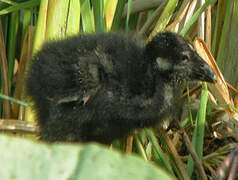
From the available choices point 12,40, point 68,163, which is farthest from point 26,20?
point 68,163

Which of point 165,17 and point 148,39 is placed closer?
point 148,39

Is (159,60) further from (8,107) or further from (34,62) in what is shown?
(8,107)

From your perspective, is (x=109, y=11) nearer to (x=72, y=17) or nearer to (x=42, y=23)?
(x=72, y=17)

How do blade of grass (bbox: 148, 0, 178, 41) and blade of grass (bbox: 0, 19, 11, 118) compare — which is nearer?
blade of grass (bbox: 148, 0, 178, 41)

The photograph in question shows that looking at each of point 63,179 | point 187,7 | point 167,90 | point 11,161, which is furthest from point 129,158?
point 187,7

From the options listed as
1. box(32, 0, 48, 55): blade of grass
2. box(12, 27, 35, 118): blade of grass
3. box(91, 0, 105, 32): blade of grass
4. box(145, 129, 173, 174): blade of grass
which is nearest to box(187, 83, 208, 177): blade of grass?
box(145, 129, 173, 174): blade of grass

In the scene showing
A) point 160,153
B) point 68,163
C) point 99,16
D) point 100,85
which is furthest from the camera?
point 99,16

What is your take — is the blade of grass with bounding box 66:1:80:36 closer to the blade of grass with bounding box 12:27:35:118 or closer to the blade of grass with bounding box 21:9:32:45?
the blade of grass with bounding box 12:27:35:118
